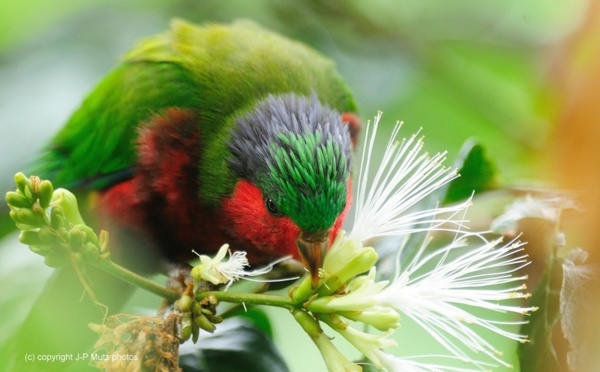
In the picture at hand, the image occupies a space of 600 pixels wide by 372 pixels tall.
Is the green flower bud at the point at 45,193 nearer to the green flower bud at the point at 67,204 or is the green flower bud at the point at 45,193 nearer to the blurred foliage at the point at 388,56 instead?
the green flower bud at the point at 67,204

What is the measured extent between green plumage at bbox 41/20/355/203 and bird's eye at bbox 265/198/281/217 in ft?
0.70

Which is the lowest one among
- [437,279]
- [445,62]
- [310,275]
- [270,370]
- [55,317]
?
[55,317]

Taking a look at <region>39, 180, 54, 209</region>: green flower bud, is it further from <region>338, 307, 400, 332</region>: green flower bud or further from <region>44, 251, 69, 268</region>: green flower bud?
<region>338, 307, 400, 332</region>: green flower bud

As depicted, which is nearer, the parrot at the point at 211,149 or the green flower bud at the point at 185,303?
the green flower bud at the point at 185,303

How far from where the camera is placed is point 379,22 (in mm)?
2539

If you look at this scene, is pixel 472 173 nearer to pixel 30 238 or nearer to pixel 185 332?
pixel 185 332

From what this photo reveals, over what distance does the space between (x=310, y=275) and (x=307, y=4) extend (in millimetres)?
1554

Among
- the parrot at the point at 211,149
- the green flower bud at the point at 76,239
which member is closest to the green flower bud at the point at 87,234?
the green flower bud at the point at 76,239

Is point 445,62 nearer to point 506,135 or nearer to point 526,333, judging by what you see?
point 506,135

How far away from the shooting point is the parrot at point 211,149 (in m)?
1.54

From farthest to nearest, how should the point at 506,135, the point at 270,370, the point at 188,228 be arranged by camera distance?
the point at 506,135 < the point at 188,228 < the point at 270,370

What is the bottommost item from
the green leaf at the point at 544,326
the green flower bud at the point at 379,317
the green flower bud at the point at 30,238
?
the green flower bud at the point at 30,238

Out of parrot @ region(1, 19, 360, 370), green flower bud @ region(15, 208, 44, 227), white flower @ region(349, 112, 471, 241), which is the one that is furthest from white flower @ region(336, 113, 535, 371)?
green flower bud @ region(15, 208, 44, 227)

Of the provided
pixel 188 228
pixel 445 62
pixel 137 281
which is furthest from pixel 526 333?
pixel 445 62
